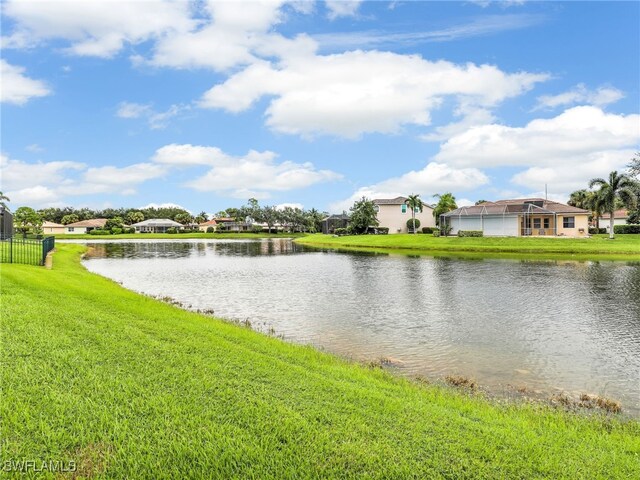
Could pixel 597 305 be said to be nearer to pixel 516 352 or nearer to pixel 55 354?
pixel 516 352

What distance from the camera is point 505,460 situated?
4.95 metres

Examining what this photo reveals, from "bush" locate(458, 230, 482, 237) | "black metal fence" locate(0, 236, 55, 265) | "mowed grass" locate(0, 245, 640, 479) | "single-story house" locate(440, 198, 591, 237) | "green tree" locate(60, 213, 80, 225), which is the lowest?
"mowed grass" locate(0, 245, 640, 479)

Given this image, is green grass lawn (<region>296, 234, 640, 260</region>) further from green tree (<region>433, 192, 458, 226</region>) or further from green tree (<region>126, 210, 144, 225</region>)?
green tree (<region>126, 210, 144, 225</region>)

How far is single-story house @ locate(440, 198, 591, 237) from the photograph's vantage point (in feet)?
202

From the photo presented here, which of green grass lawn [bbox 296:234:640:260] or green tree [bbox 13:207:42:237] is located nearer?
green grass lawn [bbox 296:234:640:260]

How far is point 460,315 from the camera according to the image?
16.8 m

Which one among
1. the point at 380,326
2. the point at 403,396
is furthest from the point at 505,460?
the point at 380,326

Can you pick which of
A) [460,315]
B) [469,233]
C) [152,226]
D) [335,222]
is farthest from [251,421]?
[152,226]

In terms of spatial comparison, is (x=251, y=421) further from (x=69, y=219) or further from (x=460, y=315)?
(x=69, y=219)

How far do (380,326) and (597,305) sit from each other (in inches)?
415

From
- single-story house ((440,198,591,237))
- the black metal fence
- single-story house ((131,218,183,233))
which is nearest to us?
the black metal fence

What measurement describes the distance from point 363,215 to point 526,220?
100 ft

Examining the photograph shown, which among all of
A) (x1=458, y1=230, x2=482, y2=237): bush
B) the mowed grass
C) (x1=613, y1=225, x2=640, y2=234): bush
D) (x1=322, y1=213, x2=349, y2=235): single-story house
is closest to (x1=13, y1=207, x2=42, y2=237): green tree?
(x1=322, y1=213, x2=349, y2=235): single-story house

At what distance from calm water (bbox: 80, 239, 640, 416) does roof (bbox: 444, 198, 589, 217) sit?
104ft
